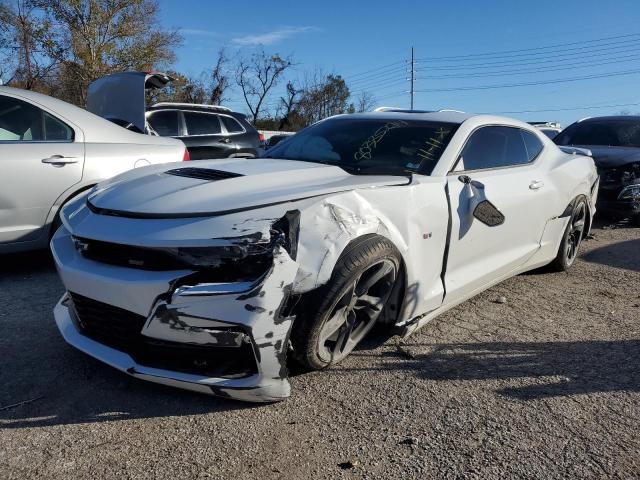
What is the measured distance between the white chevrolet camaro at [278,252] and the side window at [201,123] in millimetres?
6013

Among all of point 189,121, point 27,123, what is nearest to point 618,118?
point 189,121

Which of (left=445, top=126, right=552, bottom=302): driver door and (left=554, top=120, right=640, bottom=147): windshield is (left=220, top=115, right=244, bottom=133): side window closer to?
(left=554, top=120, right=640, bottom=147): windshield

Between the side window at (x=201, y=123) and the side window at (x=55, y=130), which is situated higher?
the side window at (x=55, y=130)

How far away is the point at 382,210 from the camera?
2.80 meters

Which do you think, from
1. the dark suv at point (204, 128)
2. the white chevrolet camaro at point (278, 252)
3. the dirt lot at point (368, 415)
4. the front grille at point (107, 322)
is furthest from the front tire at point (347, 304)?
the dark suv at point (204, 128)

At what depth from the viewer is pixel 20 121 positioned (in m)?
4.35

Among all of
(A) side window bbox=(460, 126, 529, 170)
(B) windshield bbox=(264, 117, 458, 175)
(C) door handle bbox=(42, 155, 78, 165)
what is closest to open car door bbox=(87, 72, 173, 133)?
(C) door handle bbox=(42, 155, 78, 165)

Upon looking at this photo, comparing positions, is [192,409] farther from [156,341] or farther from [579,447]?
[579,447]

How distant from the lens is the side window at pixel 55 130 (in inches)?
172

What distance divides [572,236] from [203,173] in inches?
146

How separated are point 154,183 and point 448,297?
1.85 metres

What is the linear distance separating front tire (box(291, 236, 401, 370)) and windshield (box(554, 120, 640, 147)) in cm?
669

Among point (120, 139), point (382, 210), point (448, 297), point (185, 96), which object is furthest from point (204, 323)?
point (185, 96)

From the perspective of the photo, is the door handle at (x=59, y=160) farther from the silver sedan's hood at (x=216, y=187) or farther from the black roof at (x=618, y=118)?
the black roof at (x=618, y=118)
